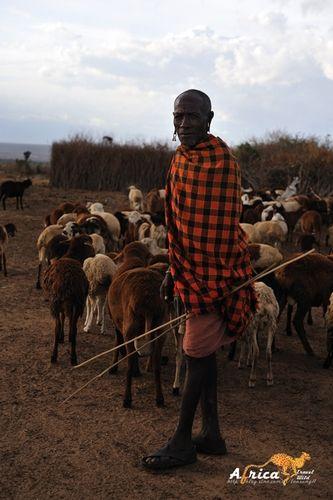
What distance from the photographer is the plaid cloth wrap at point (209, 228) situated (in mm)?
4059

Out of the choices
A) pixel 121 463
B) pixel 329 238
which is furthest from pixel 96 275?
pixel 329 238

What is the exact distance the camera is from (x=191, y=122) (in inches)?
163

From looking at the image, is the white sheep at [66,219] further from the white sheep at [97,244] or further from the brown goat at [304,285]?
the brown goat at [304,285]

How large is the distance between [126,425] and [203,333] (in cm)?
160

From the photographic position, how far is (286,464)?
4.61m

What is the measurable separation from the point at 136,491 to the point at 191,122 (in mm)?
2688

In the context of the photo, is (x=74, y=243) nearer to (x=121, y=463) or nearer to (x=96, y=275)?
(x=96, y=275)

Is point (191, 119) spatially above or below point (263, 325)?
above

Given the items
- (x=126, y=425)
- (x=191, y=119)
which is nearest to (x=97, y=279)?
(x=126, y=425)

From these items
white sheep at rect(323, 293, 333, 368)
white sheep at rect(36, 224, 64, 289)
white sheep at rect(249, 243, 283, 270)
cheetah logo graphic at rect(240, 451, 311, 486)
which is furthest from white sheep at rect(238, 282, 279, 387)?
white sheep at rect(36, 224, 64, 289)

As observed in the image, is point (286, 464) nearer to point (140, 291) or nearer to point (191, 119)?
point (140, 291)

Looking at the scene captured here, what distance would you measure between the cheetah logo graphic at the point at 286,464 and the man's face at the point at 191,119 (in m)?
2.58

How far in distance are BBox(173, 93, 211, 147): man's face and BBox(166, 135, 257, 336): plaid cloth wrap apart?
0.06 m

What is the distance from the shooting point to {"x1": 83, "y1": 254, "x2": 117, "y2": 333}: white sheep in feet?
26.6
